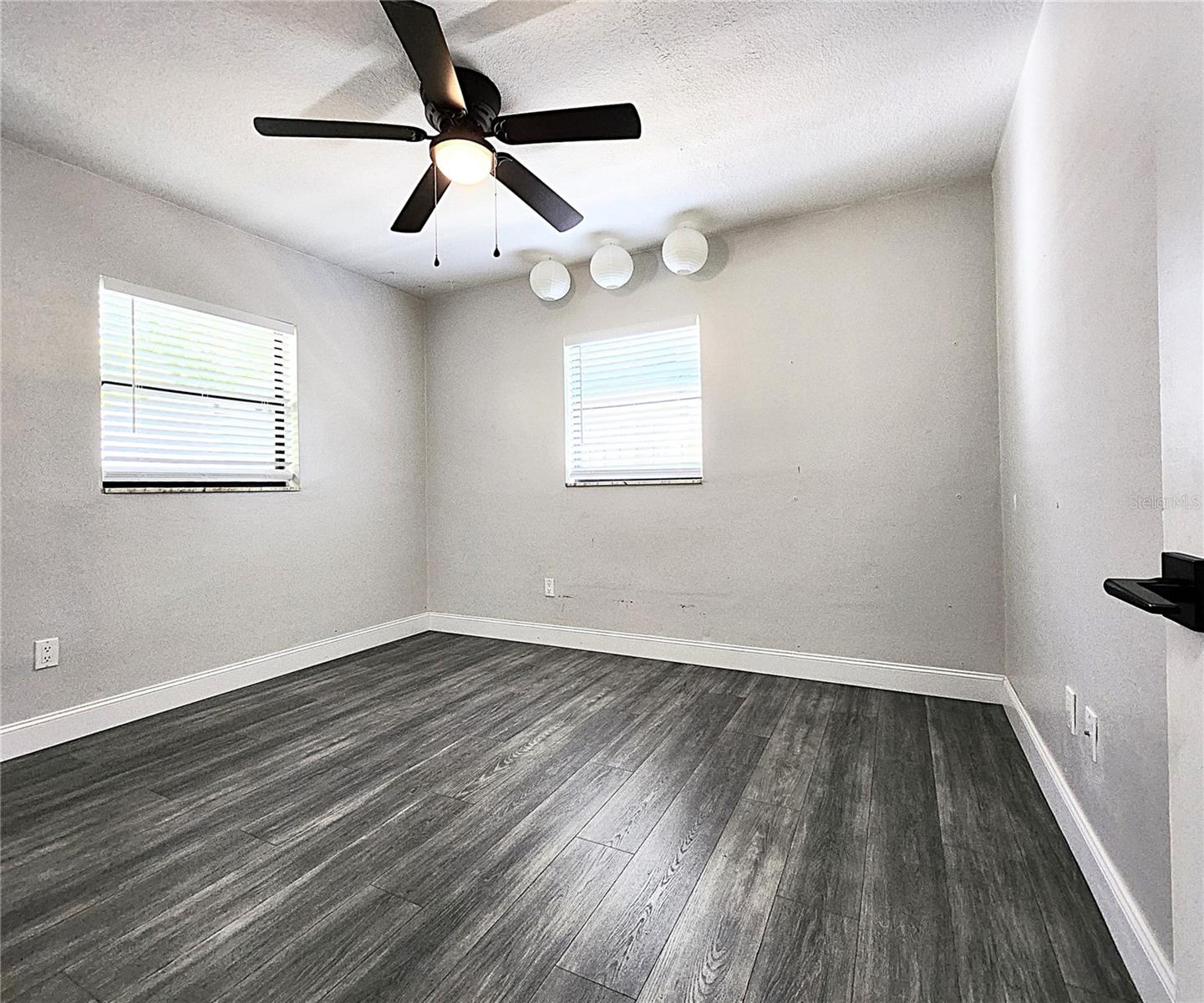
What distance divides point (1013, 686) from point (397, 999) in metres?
2.62

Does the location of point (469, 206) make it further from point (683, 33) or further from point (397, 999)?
point (397, 999)

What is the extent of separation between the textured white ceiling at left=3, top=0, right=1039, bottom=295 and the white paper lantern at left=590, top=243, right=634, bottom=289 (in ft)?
1.02

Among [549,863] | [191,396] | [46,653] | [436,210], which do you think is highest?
[436,210]

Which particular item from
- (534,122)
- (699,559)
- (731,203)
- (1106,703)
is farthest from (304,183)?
(1106,703)

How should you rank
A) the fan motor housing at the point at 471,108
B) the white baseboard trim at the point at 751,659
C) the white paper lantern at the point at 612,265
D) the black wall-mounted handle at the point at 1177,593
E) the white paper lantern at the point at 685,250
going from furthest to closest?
the white paper lantern at the point at 612,265, the white paper lantern at the point at 685,250, the white baseboard trim at the point at 751,659, the fan motor housing at the point at 471,108, the black wall-mounted handle at the point at 1177,593

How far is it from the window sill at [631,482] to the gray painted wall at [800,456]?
45 millimetres

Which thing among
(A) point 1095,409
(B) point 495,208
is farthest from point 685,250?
(A) point 1095,409

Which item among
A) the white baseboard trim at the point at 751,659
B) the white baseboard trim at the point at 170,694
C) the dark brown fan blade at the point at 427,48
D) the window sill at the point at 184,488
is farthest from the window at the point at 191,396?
the dark brown fan blade at the point at 427,48

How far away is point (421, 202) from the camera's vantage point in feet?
7.68

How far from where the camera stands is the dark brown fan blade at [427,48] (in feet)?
4.79

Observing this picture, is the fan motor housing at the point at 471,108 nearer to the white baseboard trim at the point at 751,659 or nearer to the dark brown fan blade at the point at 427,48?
the dark brown fan blade at the point at 427,48

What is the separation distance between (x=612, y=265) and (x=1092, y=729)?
305cm

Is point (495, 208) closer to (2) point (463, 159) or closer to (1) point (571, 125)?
(2) point (463, 159)

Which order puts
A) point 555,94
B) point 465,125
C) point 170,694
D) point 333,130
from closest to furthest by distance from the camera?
point 333,130, point 465,125, point 555,94, point 170,694
